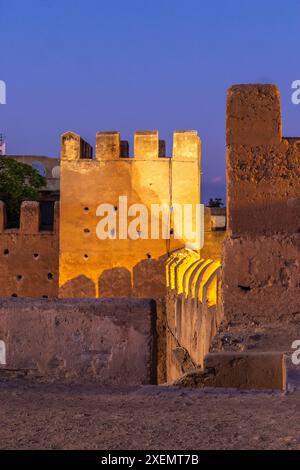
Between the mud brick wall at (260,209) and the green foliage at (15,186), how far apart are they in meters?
16.8

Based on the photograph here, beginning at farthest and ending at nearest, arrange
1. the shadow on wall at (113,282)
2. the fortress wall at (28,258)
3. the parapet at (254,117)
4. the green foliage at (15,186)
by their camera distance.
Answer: the green foliage at (15,186), the fortress wall at (28,258), the shadow on wall at (113,282), the parapet at (254,117)

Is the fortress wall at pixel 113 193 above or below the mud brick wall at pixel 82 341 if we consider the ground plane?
above

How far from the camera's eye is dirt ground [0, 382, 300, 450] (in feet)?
8.80

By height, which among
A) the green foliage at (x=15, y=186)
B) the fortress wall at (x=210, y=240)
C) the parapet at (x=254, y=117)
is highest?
the green foliage at (x=15, y=186)

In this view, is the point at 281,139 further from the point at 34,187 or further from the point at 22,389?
the point at 34,187

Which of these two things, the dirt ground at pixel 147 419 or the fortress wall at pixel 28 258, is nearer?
the dirt ground at pixel 147 419

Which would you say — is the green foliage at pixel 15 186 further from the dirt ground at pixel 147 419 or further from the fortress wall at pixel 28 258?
the dirt ground at pixel 147 419

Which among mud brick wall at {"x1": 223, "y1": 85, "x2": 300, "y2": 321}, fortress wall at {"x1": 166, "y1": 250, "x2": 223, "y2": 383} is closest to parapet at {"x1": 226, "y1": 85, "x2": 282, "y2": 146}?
mud brick wall at {"x1": 223, "y1": 85, "x2": 300, "y2": 321}

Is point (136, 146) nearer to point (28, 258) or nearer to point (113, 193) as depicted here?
point (113, 193)

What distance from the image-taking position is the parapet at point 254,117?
6.02 m

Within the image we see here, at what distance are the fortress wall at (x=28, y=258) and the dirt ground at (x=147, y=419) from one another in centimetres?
1585

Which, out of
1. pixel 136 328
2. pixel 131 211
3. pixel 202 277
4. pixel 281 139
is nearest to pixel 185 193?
pixel 131 211

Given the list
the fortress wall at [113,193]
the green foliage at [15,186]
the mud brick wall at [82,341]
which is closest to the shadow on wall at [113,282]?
the fortress wall at [113,193]

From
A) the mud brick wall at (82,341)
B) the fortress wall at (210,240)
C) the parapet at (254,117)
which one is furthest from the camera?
the fortress wall at (210,240)
